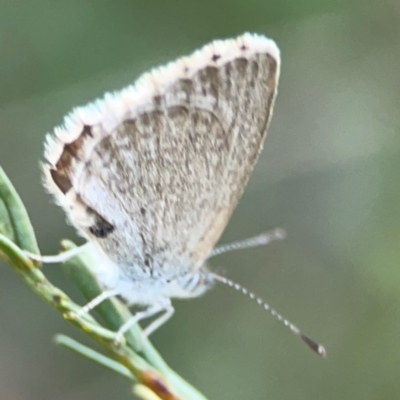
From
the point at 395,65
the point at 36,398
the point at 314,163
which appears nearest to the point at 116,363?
the point at 36,398

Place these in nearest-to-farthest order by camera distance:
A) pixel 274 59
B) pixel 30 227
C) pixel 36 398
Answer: pixel 30 227 → pixel 274 59 → pixel 36 398

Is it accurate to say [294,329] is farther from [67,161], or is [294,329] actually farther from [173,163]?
[67,161]

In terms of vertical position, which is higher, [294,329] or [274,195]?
[274,195]

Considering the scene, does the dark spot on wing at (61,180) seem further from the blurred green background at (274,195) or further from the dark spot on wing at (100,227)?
the blurred green background at (274,195)

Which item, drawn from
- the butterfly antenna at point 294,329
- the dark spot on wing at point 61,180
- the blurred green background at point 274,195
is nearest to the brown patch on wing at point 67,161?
the dark spot on wing at point 61,180

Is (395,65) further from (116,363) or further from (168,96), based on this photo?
(116,363)

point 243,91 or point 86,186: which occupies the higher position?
point 243,91

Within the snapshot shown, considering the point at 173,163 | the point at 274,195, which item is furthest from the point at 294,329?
the point at 274,195
